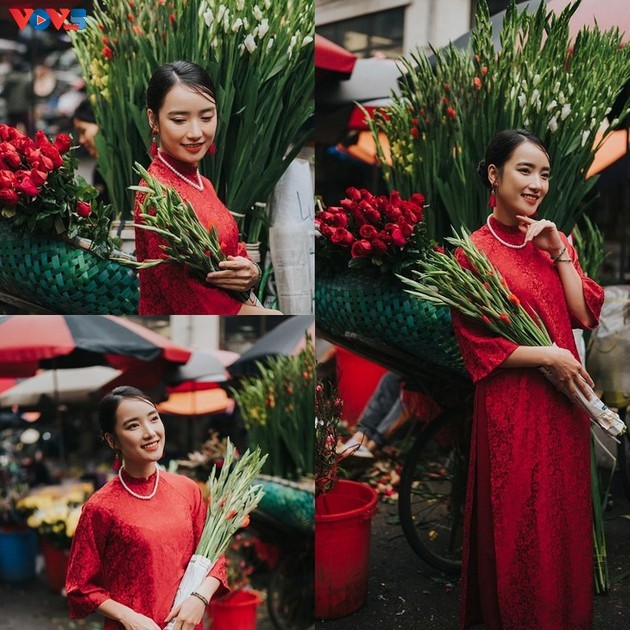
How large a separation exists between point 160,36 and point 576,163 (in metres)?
1.39

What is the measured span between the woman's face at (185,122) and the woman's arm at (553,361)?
1042 millimetres

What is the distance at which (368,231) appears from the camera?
2.49 meters

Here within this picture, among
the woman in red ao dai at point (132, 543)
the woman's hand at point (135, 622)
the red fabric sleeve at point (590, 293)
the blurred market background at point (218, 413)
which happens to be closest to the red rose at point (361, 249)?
the blurred market background at point (218, 413)

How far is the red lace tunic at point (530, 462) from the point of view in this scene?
2.25 meters

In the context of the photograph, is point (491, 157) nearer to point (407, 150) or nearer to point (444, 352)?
point (407, 150)

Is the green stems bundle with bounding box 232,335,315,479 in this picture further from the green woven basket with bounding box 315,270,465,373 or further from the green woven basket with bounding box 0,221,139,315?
the green woven basket with bounding box 0,221,139,315

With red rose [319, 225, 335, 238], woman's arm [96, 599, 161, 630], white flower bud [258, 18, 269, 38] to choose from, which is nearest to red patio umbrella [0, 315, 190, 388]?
red rose [319, 225, 335, 238]

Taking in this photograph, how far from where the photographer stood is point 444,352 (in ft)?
8.80

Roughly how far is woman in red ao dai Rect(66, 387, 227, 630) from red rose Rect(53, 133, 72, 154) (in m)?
0.66

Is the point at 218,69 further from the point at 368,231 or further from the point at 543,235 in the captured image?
the point at 543,235

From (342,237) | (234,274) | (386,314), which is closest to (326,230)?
(342,237)

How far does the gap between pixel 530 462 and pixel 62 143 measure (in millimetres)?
1585

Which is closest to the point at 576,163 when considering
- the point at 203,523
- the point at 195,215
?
the point at 195,215

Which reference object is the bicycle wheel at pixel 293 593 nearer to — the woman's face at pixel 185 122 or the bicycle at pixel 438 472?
the bicycle at pixel 438 472
